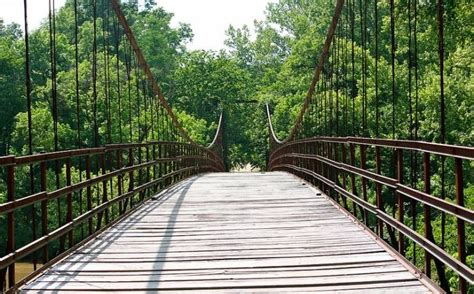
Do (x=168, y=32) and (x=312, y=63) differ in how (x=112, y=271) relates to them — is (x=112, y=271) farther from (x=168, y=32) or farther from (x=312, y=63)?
(x=168, y=32)

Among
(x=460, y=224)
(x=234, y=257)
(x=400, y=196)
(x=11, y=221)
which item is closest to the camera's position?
(x=460, y=224)

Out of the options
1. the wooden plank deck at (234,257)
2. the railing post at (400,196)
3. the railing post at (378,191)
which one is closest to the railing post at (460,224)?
the wooden plank deck at (234,257)

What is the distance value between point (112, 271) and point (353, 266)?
6.33ft

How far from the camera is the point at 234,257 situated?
6832 mm

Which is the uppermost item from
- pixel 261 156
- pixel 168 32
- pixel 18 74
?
pixel 168 32

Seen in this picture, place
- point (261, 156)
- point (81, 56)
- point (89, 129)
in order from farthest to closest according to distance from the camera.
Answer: point (81, 56), point (261, 156), point (89, 129)

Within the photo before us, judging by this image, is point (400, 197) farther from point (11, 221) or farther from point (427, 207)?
point (11, 221)

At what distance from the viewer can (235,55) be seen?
93125mm

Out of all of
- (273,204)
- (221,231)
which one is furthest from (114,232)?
(273,204)

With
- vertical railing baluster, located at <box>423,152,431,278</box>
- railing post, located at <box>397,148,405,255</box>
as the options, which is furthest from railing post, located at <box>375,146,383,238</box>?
vertical railing baluster, located at <box>423,152,431,278</box>

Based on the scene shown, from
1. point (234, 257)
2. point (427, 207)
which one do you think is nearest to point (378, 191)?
point (234, 257)

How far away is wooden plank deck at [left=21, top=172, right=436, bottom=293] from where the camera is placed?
570 cm

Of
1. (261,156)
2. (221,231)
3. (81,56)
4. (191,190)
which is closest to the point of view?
(221,231)

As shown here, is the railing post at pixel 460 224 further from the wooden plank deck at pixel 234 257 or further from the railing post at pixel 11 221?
the railing post at pixel 11 221
